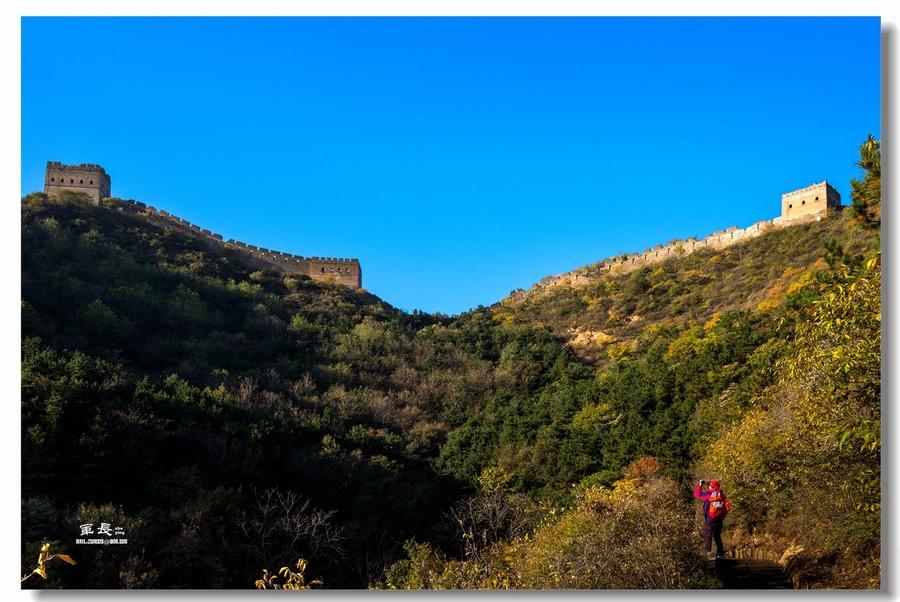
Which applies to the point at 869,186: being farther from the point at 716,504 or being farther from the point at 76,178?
the point at 76,178

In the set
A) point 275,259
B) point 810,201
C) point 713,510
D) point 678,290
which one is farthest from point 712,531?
point 275,259

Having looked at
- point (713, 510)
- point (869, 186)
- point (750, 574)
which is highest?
point (869, 186)

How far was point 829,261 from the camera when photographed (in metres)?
13.8

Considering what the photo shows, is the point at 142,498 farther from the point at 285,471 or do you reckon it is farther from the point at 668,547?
the point at 668,547

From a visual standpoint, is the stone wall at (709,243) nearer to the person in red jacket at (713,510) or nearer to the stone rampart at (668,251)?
the stone rampart at (668,251)

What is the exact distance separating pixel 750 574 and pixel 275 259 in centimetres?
4908

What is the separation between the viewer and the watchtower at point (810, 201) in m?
43.8

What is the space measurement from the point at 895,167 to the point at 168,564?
12.7 metres

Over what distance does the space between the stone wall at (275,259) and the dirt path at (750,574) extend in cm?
4511

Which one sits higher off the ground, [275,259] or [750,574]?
[275,259]

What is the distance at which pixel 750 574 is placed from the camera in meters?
11.1

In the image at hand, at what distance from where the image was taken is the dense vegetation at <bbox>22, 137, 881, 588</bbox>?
11203 millimetres

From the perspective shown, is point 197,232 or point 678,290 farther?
point 197,232
